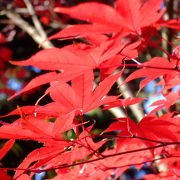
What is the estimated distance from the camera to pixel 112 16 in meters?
0.35

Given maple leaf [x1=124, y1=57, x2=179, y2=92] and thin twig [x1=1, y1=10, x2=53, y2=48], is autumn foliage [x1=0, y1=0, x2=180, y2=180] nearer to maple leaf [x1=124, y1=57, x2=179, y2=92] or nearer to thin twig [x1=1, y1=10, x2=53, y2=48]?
maple leaf [x1=124, y1=57, x2=179, y2=92]

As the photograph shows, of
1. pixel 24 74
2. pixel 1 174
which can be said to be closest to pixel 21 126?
pixel 1 174

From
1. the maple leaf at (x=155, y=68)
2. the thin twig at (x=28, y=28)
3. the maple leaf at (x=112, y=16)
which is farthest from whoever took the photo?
the thin twig at (x=28, y=28)

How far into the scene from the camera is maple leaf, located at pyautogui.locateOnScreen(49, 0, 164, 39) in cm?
32

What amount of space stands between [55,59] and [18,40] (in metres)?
4.20

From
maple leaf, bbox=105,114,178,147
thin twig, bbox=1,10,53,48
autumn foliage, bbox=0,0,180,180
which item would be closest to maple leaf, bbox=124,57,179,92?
autumn foliage, bbox=0,0,180,180

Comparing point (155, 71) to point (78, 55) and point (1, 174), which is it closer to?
point (78, 55)

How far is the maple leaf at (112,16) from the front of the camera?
315mm

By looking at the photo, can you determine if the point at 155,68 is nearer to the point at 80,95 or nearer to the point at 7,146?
the point at 80,95

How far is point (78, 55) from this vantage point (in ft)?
1.41

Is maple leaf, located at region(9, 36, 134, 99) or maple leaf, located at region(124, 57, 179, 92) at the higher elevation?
maple leaf, located at region(9, 36, 134, 99)

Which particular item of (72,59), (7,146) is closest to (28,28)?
(7,146)

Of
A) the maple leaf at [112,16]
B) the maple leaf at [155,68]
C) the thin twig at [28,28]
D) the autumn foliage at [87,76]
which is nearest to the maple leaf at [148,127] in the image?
the autumn foliage at [87,76]

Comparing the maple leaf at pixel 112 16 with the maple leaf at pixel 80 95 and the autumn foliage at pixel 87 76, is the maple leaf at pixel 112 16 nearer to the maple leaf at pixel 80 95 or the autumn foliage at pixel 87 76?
the autumn foliage at pixel 87 76
